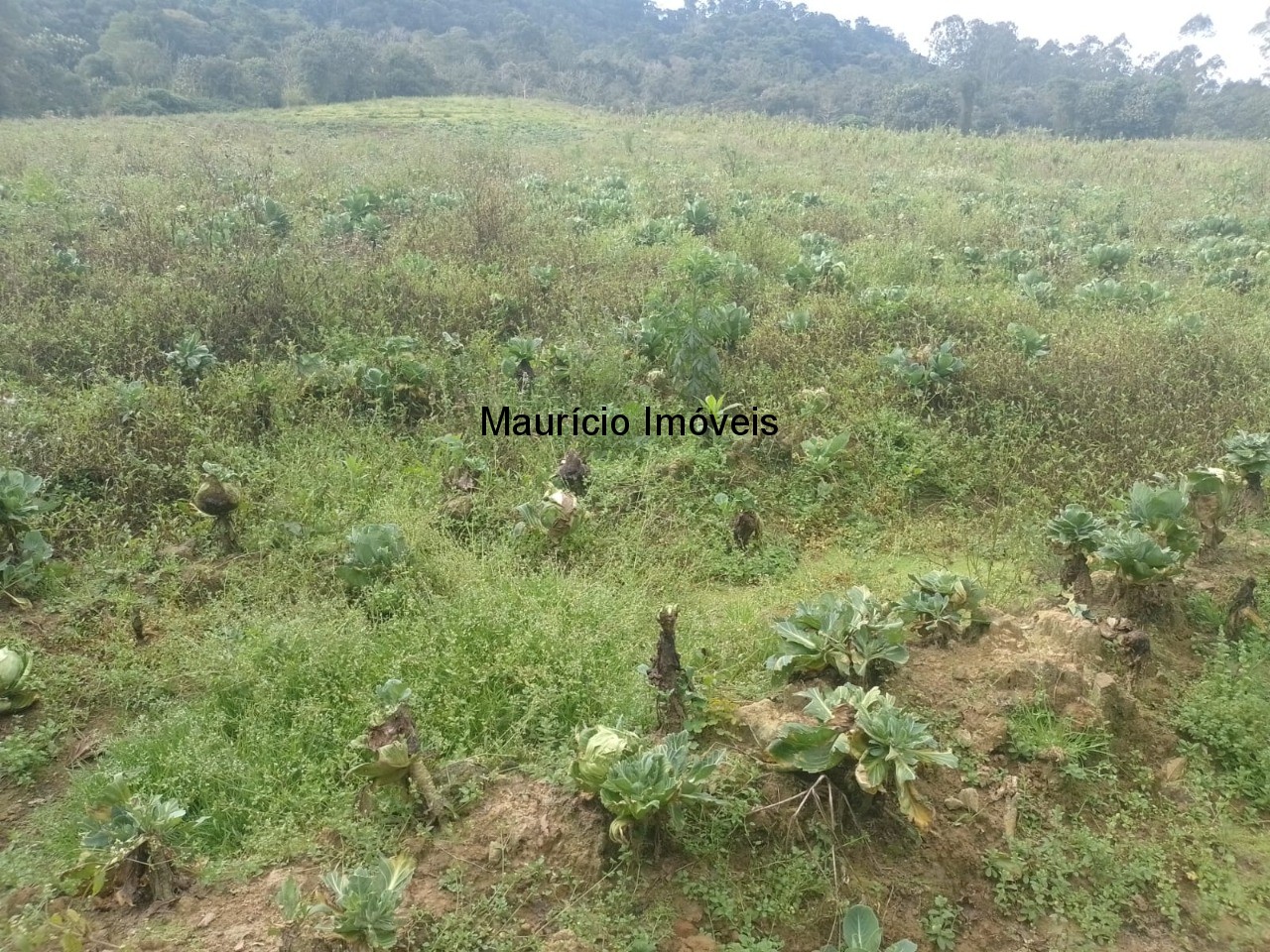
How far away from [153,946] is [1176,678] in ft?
12.0

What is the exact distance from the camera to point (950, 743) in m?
2.91

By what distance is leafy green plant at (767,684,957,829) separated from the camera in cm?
251

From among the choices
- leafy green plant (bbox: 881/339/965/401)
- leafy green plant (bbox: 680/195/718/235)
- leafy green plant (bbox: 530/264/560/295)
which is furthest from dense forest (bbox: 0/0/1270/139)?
leafy green plant (bbox: 881/339/965/401)

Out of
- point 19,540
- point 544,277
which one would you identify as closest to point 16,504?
point 19,540

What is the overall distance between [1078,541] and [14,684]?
447 cm

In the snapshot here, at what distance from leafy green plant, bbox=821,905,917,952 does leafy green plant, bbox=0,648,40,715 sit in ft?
10.3

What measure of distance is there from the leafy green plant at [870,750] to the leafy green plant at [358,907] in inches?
47.1

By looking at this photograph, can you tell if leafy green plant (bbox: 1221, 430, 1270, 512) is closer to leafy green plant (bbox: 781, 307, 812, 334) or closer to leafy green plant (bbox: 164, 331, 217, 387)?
leafy green plant (bbox: 781, 307, 812, 334)

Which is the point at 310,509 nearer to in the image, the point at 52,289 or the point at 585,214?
the point at 52,289

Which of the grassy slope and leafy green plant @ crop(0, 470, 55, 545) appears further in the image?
leafy green plant @ crop(0, 470, 55, 545)

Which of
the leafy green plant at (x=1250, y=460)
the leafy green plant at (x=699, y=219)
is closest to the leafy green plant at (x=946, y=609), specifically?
the leafy green plant at (x=1250, y=460)

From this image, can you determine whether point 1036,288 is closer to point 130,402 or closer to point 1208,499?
point 1208,499

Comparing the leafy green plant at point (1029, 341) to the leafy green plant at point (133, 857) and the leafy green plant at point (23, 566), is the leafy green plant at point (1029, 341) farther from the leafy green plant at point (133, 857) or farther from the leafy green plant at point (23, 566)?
the leafy green plant at point (23, 566)

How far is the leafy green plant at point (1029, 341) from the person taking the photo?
6.15 m
